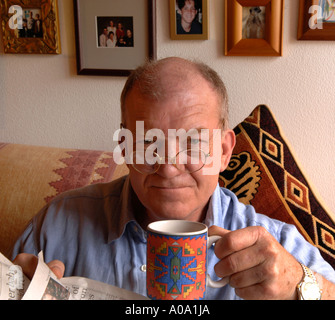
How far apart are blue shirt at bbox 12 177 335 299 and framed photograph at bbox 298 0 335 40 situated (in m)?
0.81

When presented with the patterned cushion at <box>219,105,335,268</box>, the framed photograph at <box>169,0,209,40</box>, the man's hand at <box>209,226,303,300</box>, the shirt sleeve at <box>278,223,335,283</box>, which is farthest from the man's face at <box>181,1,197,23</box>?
the man's hand at <box>209,226,303,300</box>

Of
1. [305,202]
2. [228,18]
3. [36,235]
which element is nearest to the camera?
[36,235]

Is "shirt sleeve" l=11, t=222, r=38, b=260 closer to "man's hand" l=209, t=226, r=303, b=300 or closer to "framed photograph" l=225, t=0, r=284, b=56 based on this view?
"man's hand" l=209, t=226, r=303, b=300

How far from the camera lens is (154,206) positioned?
1073 millimetres

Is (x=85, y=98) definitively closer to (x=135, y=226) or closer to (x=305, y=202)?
(x=135, y=226)

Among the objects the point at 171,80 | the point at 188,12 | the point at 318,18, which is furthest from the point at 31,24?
the point at 318,18

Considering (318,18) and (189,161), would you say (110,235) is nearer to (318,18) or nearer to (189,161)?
(189,161)

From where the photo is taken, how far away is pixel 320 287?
0.92m

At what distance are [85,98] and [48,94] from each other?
0.19m

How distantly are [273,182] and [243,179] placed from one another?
0.10 metres

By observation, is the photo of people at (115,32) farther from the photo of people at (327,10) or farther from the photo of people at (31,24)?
the photo of people at (327,10)

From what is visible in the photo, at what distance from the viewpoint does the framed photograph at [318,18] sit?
1.62 m

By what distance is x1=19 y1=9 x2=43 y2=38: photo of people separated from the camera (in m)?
1.95
